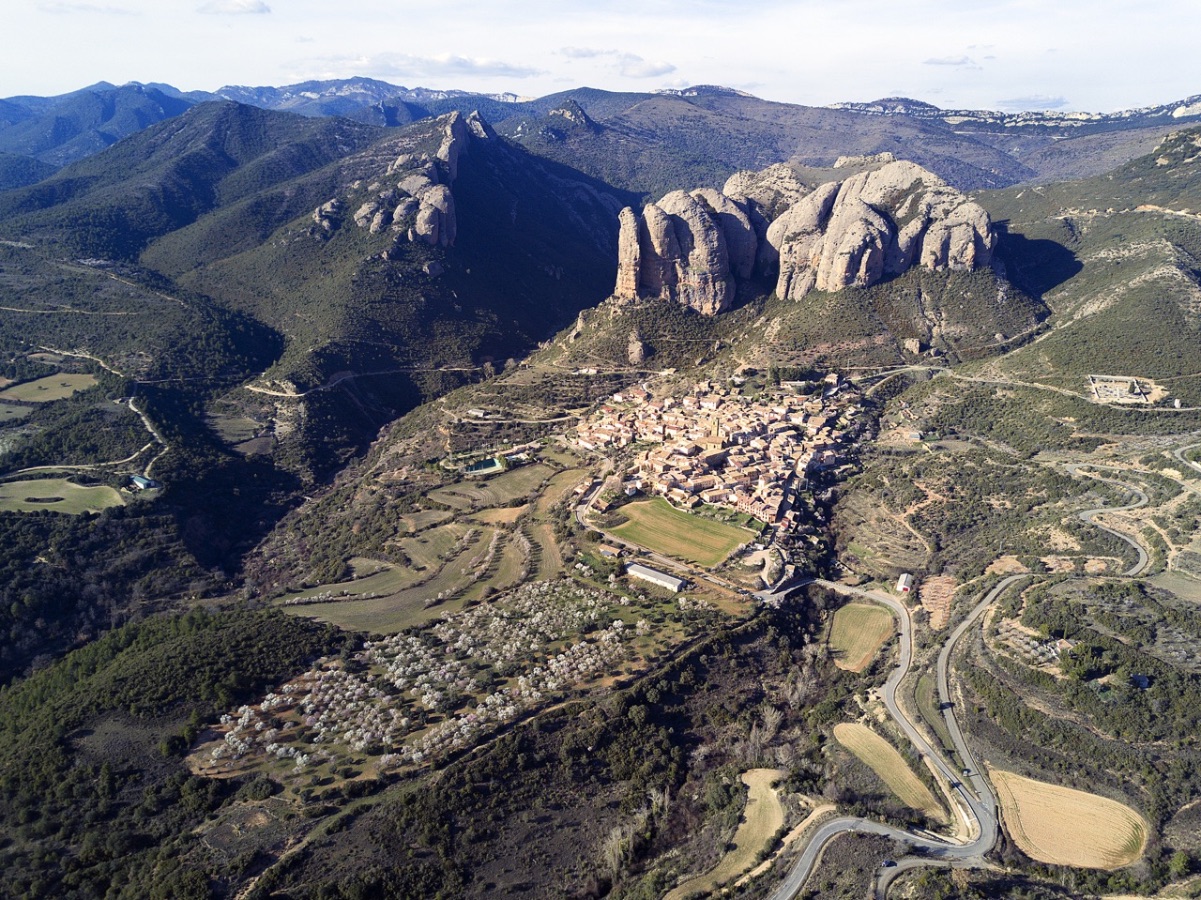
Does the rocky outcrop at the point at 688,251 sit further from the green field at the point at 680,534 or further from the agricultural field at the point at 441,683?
the agricultural field at the point at 441,683

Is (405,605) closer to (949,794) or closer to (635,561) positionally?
(635,561)

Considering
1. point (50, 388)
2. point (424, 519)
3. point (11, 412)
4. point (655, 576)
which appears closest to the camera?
point (655, 576)

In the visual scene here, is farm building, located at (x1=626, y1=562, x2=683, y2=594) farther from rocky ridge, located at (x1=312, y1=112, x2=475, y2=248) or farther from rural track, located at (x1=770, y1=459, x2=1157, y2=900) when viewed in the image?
rocky ridge, located at (x1=312, y1=112, x2=475, y2=248)

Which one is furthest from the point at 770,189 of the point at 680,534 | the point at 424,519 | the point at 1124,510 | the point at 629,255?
the point at 424,519

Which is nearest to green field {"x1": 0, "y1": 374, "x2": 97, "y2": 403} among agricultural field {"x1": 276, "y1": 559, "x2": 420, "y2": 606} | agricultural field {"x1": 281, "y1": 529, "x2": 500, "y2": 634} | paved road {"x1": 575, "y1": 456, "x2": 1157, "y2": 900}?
agricultural field {"x1": 276, "y1": 559, "x2": 420, "y2": 606}

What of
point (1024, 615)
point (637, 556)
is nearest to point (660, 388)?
Answer: point (637, 556)

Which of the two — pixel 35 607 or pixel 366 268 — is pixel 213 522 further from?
pixel 366 268

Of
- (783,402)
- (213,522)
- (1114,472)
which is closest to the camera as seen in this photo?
(1114,472)
